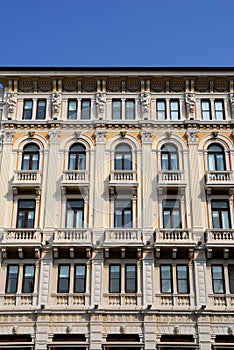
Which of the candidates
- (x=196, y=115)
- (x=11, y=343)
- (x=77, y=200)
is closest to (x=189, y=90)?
(x=196, y=115)

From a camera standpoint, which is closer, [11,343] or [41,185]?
[11,343]

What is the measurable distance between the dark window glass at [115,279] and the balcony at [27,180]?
6583 millimetres

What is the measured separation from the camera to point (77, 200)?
3038 cm

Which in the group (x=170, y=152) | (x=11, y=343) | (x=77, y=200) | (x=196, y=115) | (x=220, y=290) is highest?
(x=196, y=115)

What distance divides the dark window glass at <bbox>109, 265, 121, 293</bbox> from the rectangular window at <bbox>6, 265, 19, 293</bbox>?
531 centimetres

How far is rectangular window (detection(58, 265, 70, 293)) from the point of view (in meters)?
27.9

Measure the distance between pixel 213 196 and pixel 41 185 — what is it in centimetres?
1048

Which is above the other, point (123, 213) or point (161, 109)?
point (161, 109)

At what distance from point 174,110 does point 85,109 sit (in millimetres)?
5960

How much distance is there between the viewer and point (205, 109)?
110 feet

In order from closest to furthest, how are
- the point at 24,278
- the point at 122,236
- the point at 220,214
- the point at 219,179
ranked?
the point at 24,278, the point at 122,236, the point at 220,214, the point at 219,179

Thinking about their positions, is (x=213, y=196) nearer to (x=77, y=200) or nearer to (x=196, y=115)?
(x=196, y=115)

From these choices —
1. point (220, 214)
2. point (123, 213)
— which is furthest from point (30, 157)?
point (220, 214)

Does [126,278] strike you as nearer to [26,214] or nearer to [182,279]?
[182,279]
